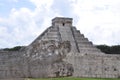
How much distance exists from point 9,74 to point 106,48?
32.8m

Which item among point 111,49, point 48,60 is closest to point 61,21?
point 48,60

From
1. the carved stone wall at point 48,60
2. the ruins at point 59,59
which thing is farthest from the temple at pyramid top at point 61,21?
the carved stone wall at point 48,60

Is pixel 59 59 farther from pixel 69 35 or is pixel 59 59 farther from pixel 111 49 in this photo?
pixel 111 49

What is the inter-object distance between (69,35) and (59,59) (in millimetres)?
19337

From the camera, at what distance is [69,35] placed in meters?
59.3

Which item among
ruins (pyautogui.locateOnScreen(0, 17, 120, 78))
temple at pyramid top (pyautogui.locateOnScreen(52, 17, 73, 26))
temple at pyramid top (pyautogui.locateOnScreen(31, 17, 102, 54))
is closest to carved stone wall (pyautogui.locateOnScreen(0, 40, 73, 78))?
ruins (pyautogui.locateOnScreen(0, 17, 120, 78))

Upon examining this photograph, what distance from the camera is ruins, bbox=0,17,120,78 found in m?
40.3

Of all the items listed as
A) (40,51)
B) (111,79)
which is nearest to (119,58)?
(111,79)

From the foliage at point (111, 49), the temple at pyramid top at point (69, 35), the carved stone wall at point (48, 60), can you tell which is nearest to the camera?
the carved stone wall at point (48, 60)

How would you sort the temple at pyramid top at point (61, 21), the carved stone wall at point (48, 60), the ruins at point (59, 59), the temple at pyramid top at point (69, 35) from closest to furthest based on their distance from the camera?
the carved stone wall at point (48, 60)
the ruins at point (59, 59)
the temple at pyramid top at point (69, 35)
the temple at pyramid top at point (61, 21)

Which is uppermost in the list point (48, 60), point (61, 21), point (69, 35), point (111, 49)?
point (61, 21)

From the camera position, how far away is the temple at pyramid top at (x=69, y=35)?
5712cm

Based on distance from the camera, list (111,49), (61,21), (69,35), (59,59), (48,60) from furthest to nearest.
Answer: (111,49) → (61,21) → (69,35) → (48,60) → (59,59)

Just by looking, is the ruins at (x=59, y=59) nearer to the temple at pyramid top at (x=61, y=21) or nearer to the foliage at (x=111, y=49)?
the temple at pyramid top at (x=61, y=21)
